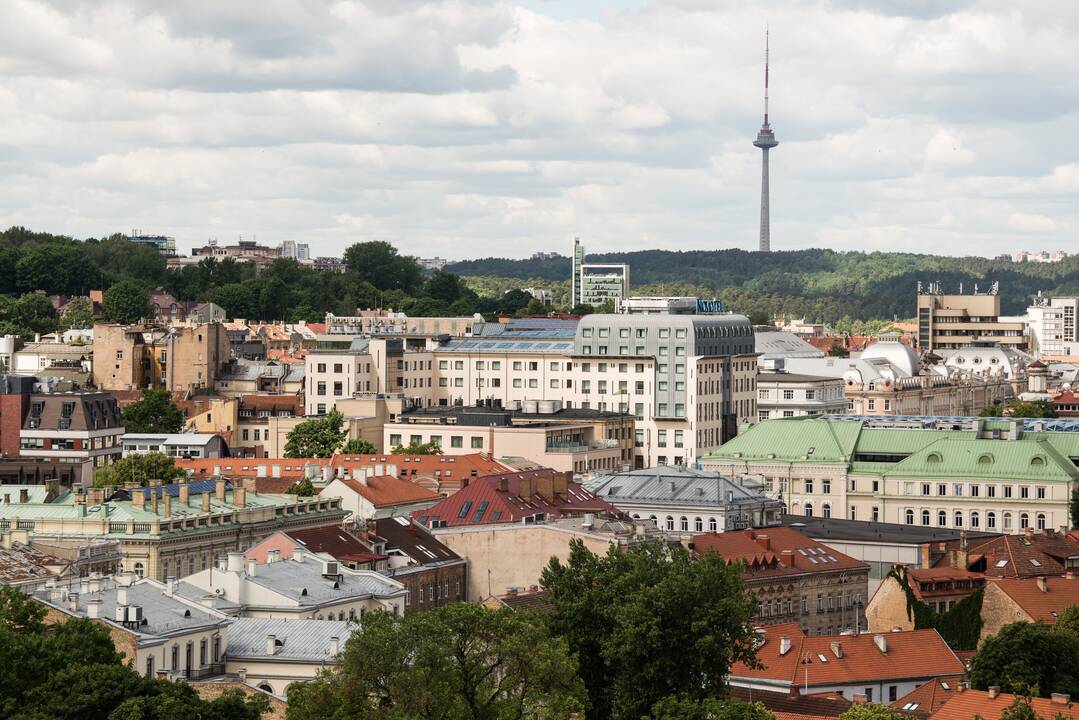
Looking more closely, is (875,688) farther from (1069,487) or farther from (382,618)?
(1069,487)

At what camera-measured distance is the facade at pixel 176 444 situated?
168625mm

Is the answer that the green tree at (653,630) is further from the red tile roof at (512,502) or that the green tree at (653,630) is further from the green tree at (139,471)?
the green tree at (139,471)

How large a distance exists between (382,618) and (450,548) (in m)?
39.0

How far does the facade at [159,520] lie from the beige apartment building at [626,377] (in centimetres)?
6900

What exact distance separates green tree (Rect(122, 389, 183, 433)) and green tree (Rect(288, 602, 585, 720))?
108 meters

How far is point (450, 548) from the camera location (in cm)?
11056

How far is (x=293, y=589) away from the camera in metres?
90.7

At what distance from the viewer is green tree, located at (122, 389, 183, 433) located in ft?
590

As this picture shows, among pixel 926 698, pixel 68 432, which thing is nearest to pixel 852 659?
pixel 926 698

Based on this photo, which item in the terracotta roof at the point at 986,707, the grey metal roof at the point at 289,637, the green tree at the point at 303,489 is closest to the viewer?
the terracotta roof at the point at 986,707

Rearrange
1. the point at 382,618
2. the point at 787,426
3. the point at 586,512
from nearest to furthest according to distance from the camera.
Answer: the point at 382,618
the point at 586,512
the point at 787,426

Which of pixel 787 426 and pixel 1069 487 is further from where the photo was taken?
pixel 787 426

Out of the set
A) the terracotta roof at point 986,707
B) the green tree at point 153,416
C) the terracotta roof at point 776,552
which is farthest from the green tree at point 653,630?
the green tree at point 153,416

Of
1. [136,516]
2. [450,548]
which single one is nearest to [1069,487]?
[450,548]
